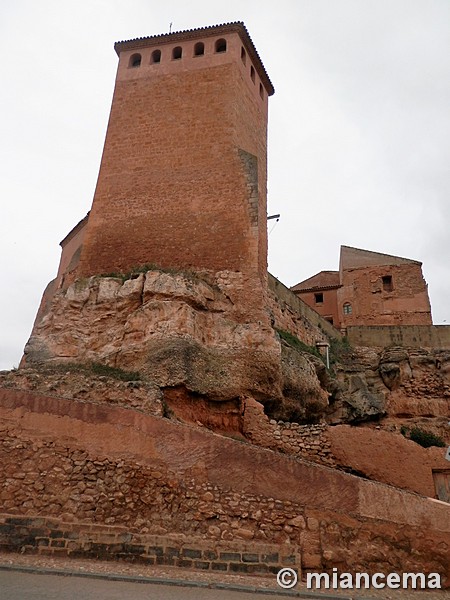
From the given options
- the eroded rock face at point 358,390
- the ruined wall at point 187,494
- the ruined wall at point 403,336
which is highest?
the ruined wall at point 403,336

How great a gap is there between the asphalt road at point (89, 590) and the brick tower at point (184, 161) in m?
7.00

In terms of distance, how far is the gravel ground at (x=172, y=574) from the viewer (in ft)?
17.9

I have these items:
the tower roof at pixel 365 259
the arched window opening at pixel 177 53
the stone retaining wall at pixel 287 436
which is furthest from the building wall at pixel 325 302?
the stone retaining wall at pixel 287 436

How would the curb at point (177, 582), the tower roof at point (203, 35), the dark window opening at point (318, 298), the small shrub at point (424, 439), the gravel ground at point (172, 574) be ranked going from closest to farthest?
the curb at point (177, 582)
the gravel ground at point (172, 574)
the small shrub at point (424, 439)
the tower roof at point (203, 35)
the dark window opening at point (318, 298)

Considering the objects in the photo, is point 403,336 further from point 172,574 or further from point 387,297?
point 172,574

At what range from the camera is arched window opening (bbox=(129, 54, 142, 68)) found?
47.6 feet

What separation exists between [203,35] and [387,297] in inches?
492

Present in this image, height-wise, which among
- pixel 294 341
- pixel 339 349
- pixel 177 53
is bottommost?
pixel 294 341

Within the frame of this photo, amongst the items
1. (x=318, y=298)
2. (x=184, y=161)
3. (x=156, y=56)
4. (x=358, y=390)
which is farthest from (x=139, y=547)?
(x=318, y=298)

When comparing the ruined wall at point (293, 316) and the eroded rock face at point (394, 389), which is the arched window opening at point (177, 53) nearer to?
the ruined wall at point (293, 316)

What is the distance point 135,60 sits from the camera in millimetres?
14625

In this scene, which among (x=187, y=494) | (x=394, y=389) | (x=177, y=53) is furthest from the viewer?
(x=394, y=389)

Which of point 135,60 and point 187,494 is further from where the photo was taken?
point 135,60

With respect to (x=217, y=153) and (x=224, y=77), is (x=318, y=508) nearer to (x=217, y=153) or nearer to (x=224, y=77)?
(x=217, y=153)
